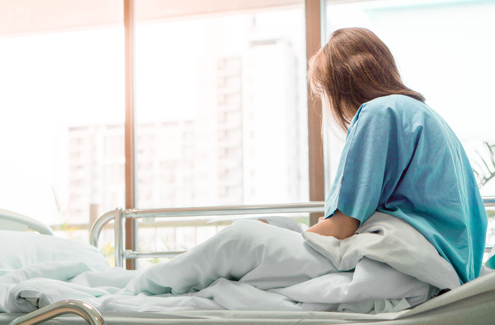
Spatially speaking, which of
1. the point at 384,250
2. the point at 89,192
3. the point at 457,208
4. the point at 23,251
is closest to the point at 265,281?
the point at 384,250

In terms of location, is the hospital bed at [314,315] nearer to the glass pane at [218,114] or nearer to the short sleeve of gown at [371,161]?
the short sleeve of gown at [371,161]

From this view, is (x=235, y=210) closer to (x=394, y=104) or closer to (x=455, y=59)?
(x=394, y=104)

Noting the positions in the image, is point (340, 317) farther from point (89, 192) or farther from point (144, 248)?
point (89, 192)

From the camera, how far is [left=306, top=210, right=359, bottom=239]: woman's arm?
0.90m

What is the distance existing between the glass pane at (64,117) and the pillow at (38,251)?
107 centimetres

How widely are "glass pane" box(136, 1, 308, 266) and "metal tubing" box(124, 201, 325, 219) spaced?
1.71ft

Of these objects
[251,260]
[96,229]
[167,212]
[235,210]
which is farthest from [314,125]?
[251,260]

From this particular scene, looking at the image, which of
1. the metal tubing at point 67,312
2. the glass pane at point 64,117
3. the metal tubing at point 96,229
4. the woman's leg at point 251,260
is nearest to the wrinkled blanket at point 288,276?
the woman's leg at point 251,260

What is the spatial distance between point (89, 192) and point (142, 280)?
176 centimetres

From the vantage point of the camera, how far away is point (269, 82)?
2432mm

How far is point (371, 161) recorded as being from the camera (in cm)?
87

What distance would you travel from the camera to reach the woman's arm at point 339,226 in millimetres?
903

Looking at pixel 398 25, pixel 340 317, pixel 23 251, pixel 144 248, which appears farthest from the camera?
pixel 144 248

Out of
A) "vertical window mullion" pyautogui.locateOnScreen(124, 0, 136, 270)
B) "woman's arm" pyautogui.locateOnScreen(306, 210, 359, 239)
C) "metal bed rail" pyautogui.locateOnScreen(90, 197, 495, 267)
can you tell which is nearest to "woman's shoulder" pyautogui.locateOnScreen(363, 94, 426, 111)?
"woman's arm" pyautogui.locateOnScreen(306, 210, 359, 239)
